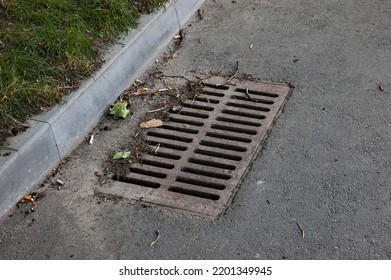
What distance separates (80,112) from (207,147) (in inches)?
30.9

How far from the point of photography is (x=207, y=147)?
157 inches

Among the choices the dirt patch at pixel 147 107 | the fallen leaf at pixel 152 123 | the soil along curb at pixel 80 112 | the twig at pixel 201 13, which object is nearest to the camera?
the soil along curb at pixel 80 112

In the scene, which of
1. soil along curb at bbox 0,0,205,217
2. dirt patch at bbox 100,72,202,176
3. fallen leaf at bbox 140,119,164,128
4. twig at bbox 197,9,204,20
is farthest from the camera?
twig at bbox 197,9,204,20

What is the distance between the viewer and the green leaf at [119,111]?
169 inches

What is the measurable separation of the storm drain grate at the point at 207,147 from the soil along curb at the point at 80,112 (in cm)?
41

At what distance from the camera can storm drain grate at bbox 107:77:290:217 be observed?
3.65 m

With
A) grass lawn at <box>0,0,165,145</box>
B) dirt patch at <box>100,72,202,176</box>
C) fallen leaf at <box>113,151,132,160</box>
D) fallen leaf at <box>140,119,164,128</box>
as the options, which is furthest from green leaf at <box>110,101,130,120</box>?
fallen leaf at <box>113,151,132,160</box>

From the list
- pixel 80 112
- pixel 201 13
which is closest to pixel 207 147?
pixel 80 112

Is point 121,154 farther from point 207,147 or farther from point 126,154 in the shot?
point 207,147

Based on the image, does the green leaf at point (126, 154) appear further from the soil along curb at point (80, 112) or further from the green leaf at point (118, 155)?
the soil along curb at point (80, 112)

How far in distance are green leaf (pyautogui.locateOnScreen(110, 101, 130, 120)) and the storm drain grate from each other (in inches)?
9.7

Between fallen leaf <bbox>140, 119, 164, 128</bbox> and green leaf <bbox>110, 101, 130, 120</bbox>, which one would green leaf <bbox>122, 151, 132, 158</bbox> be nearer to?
fallen leaf <bbox>140, 119, 164, 128</bbox>

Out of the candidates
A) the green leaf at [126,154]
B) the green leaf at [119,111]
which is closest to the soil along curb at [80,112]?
the green leaf at [119,111]
